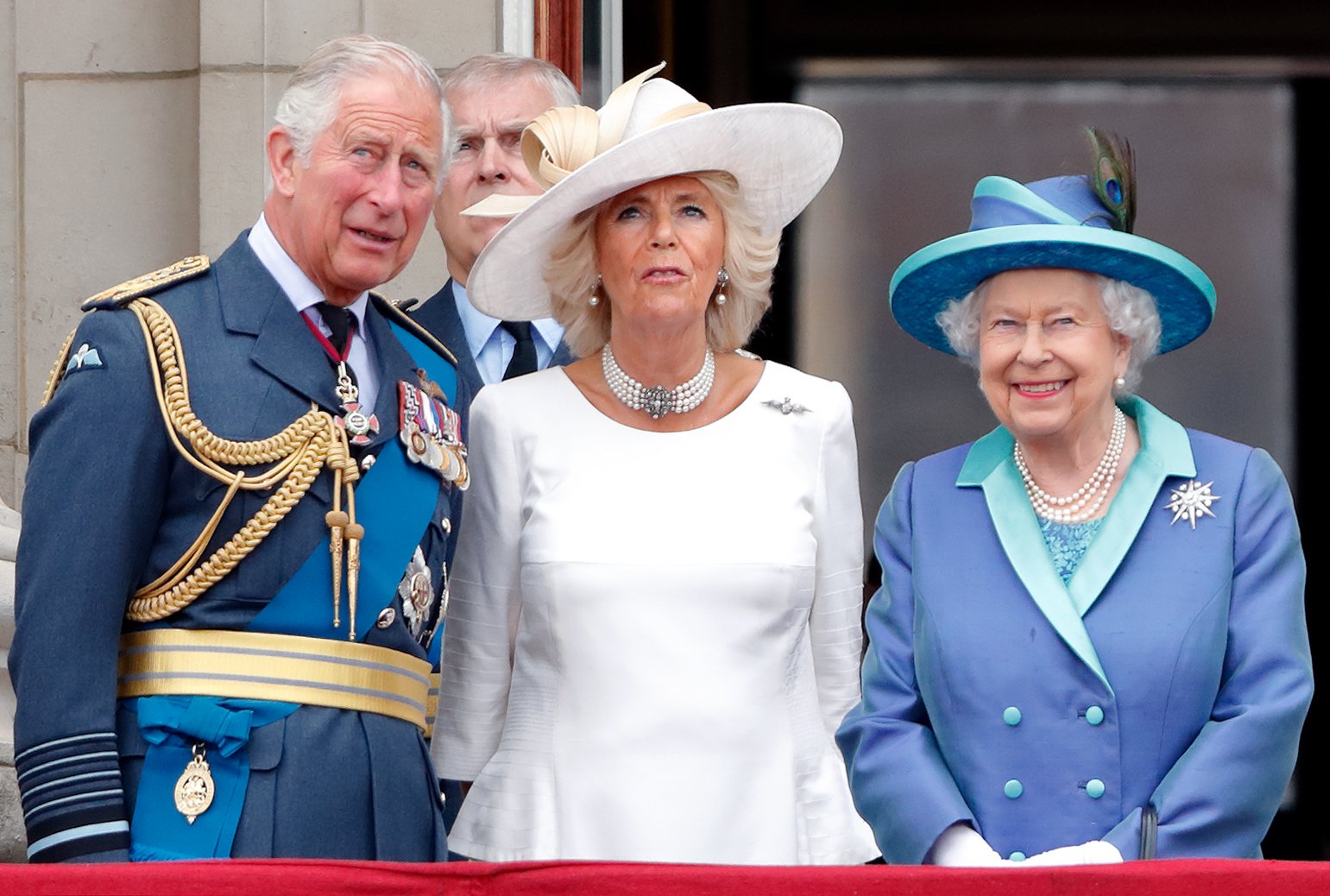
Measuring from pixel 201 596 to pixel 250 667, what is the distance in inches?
4.2

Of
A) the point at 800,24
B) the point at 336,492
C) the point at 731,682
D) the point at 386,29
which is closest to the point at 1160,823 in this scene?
the point at 731,682

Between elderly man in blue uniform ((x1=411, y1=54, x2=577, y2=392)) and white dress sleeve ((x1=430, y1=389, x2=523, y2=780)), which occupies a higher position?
elderly man in blue uniform ((x1=411, y1=54, x2=577, y2=392))

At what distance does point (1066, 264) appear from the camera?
3025 millimetres

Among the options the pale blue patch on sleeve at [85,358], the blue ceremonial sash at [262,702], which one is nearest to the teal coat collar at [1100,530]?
the blue ceremonial sash at [262,702]

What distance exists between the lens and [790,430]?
3268 millimetres

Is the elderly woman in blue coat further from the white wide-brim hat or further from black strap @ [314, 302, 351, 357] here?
black strap @ [314, 302, 351, 357]

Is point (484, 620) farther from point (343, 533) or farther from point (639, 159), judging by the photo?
point (639, 159)

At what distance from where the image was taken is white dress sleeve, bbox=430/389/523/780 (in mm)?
3246

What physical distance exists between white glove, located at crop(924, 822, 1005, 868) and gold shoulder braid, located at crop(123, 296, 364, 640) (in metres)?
0.80

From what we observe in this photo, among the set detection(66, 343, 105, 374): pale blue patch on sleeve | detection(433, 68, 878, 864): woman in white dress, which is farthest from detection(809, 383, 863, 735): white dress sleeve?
detection(66, 343, 105, 374): pale blue patch on sleeve

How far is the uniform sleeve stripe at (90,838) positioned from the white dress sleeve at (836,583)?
1.03 m

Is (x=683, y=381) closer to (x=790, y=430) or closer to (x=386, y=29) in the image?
(x=790, y=430)

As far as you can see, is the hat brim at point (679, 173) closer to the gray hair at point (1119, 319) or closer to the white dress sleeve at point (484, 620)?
the white dress sleeve at point (484, 620)

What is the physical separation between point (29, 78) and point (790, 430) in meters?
2.85
